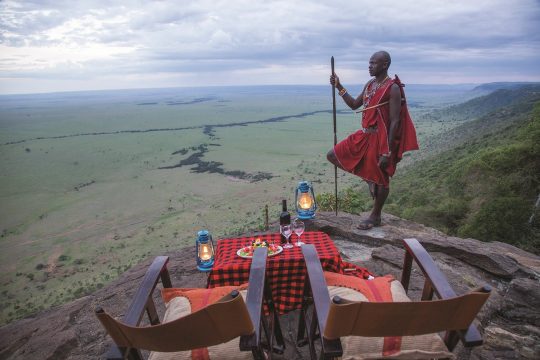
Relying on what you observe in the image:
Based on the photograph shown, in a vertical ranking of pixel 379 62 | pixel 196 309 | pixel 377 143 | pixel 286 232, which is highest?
pixel 379 62

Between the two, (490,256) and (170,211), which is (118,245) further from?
(490,256)

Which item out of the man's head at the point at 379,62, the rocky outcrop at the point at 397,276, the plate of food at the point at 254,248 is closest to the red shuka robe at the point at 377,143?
the man's head at the point at 379,62

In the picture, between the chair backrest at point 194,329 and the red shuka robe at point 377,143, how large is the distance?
276 centimetres

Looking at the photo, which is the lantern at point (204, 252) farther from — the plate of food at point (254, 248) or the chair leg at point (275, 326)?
the chair leg at point (275, 326)

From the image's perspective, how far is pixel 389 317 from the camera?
4.91 ft

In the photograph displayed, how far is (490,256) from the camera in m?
3.68

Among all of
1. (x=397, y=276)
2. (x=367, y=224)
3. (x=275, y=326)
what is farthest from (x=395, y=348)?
(x=367, y=224)

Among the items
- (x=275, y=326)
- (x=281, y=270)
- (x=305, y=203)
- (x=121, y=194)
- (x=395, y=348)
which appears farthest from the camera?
(x=121, y=194)

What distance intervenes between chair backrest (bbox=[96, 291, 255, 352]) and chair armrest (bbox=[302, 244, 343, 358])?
347 millimetres

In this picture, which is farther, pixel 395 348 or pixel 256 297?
pixel 256 297

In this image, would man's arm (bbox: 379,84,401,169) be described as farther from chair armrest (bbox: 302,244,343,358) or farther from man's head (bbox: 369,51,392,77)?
chair armrest (bbox: 302,244,343,358)

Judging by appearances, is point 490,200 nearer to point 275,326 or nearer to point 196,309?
point 275,326

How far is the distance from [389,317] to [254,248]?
4.57ft

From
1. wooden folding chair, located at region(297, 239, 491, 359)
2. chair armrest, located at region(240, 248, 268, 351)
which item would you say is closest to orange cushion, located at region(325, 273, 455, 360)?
wooden folding chair, located at region(297, 239, 491, 359)
